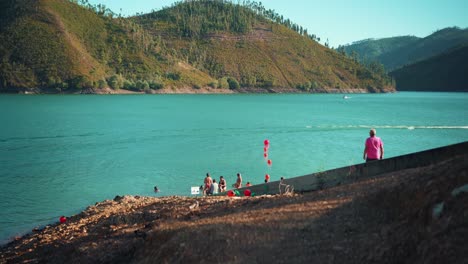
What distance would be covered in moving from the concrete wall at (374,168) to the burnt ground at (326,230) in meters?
1.91

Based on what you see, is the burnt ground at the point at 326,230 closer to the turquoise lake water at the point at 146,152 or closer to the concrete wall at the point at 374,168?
the concrete wall at the point at 374,168

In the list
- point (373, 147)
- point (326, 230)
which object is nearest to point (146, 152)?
point (373, 147)

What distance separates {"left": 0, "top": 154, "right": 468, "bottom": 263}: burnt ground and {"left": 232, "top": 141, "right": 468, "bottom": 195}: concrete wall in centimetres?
191

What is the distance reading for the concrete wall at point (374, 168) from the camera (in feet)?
44.0

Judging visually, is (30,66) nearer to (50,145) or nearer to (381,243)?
(50,145)

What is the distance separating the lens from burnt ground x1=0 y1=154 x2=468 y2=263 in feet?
25.7

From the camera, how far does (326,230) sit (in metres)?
9.30

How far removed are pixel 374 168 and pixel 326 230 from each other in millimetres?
5498

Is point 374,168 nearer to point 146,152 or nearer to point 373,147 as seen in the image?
point 373,147

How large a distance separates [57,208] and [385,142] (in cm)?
4518

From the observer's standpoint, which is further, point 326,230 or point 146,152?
point 146,152

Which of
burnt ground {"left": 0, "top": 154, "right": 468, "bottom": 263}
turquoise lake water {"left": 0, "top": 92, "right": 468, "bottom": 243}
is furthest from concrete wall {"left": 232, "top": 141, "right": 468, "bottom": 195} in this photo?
turquoise lake water {"left": 0, "top": 92, "right": 468, "bottom": 243}

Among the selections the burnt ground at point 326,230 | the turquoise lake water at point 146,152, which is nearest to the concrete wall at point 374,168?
the burnt ground at point 326,230

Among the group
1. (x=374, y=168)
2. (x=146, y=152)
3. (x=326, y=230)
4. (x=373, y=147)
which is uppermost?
(x=373, y=147)
